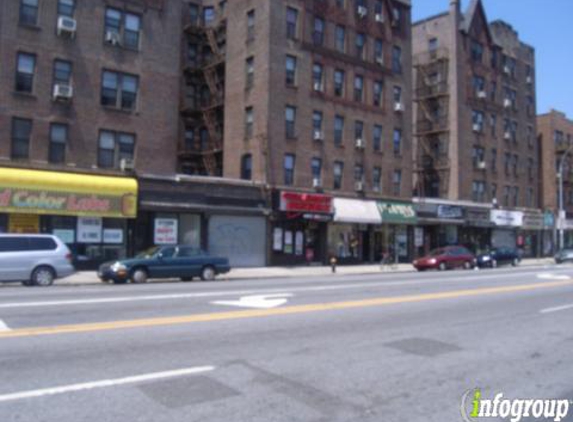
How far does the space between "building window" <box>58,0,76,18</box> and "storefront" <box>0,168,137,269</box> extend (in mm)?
8048

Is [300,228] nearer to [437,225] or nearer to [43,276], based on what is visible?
[437,225]

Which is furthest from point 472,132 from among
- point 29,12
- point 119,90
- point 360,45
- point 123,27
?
point 29,12

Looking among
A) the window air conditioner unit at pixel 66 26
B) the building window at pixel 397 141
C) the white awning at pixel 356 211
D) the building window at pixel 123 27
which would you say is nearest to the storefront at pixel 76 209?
the window air conditioner unit at pixel 66 26

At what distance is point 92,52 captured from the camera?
1084 inches

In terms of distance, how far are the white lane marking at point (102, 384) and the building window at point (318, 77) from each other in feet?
98.3

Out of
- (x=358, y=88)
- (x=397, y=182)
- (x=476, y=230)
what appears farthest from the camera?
(x=476, y=230)

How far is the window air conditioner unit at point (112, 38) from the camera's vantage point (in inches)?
1106

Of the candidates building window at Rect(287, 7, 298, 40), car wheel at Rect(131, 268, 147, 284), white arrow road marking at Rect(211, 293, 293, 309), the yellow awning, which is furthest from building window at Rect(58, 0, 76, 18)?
white arrow road marking at Rect(211, 293, 293, 309)

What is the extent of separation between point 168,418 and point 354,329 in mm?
5348

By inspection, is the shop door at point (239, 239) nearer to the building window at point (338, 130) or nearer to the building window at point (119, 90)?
the building window at point (119, 90)

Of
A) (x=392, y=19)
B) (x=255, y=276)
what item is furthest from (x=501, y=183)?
(x=255, y=276)

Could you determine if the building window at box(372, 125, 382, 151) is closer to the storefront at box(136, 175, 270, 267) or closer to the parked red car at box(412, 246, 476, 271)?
the parked red car at box(412, 246, 476, 271)

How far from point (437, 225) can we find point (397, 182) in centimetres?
592

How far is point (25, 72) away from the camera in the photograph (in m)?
25.8
